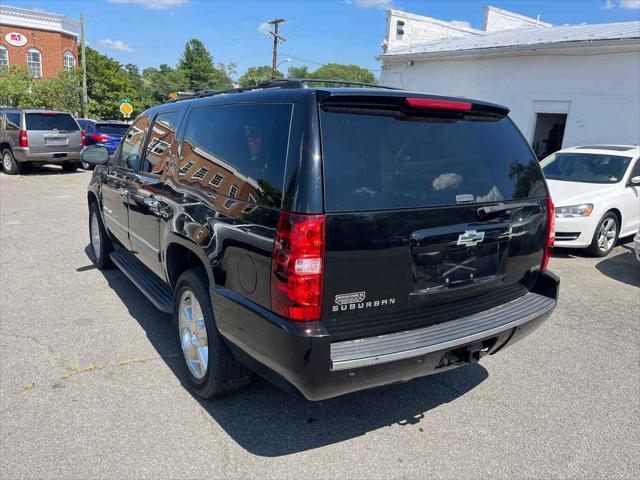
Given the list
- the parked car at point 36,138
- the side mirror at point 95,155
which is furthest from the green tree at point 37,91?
the side mirror at point 95,155

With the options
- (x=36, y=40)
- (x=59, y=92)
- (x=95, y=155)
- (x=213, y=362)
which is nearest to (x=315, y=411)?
(x=213, y=362)

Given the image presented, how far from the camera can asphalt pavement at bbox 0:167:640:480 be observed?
2621 mm

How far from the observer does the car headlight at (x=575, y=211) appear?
6.95 m

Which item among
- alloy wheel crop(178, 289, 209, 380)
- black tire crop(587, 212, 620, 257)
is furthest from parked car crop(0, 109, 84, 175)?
black tire crop(587, 212, 620, 257)

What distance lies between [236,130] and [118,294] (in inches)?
116

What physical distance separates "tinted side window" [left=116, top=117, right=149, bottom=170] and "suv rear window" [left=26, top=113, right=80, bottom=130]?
1091 centimetres

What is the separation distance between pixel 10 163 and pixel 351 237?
613 inches

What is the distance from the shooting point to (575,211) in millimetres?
6996

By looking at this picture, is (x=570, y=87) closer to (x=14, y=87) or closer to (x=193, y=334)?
(x=193, y=334)

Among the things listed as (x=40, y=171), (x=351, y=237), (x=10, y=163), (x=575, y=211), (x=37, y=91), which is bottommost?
(x=40, y=171)

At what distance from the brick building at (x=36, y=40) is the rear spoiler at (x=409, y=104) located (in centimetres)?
4458

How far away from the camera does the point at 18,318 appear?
4359 millimetres

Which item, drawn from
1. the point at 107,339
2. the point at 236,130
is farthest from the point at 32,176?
the point at 236,130

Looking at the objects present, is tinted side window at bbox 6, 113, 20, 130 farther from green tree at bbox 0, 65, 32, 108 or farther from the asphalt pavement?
green tree at bbox 0, 65, 32, 108
